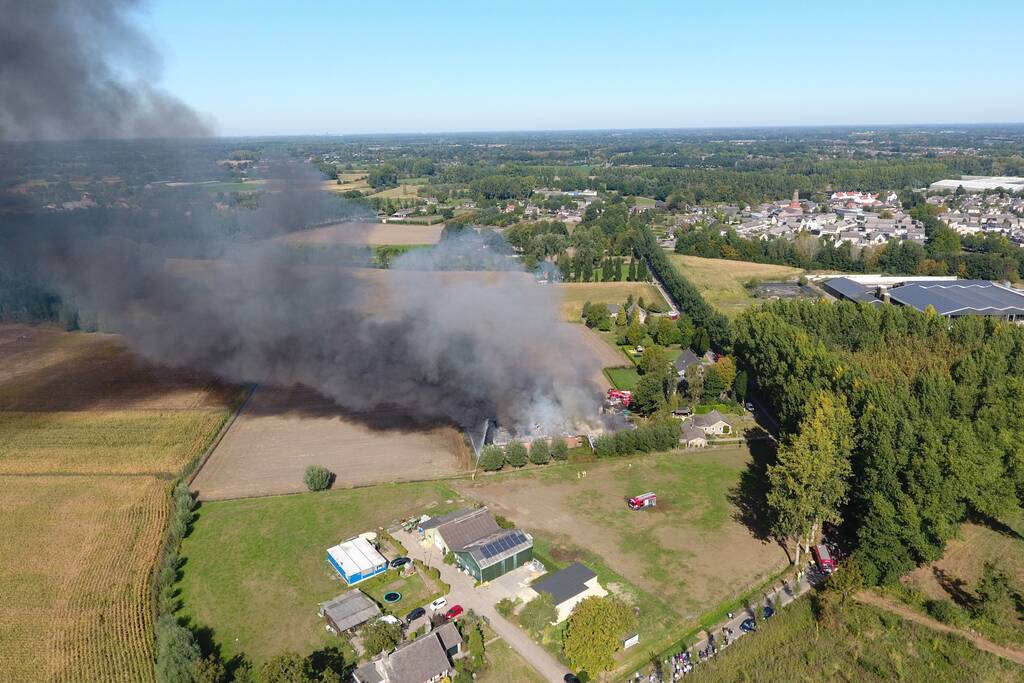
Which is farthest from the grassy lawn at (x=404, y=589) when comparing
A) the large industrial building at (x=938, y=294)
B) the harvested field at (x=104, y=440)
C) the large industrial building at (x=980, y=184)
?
the large industrial building at (x=980, y=184)

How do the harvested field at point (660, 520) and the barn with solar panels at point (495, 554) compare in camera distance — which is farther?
the harvested field at point (660, 520)

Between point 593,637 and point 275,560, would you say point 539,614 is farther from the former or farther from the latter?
point 275,560

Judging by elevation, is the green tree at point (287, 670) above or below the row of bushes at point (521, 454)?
above

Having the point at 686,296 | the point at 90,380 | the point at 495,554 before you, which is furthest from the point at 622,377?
the point at 90,380

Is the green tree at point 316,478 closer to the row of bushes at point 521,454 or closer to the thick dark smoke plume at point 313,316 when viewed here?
the row of bushes at point 521,454

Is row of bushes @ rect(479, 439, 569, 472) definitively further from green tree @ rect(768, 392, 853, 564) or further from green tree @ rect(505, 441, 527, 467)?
green tree @ rect(768, 392, 853, 564)

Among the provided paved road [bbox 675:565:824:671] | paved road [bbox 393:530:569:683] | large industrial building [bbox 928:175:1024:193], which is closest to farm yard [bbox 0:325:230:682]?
paved road [bbox 393:530:569:683]

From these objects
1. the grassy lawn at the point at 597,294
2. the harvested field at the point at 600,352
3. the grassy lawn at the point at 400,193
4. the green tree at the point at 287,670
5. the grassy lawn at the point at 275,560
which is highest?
the grassy lawn at the point at 400,193
